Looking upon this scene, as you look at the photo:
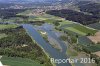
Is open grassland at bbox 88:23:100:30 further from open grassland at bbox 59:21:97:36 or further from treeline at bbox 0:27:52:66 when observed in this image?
treeline at bbox 0:27:52:66

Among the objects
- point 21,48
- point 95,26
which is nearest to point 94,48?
point 21,48

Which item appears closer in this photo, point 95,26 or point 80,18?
point 95,26

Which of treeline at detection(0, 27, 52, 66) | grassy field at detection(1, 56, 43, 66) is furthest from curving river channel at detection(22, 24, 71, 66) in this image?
grassy field at detection(1, 56, 43, 66)

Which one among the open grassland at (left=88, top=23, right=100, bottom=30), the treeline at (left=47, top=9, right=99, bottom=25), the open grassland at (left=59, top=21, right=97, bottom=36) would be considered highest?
the open grassland at (left=59, top=21, right=97, bottom=36)

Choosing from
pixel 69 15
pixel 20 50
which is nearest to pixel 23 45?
pixel 20 50

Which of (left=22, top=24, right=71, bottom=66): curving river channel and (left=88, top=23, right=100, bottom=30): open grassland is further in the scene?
(left=88, top=23, right=100, bottom=30): open grassland

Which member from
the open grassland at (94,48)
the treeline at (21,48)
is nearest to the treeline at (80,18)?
the treeline at (21,48)

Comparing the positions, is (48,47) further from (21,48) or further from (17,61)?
(17,61)

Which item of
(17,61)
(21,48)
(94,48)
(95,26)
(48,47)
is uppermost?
(17,61)
